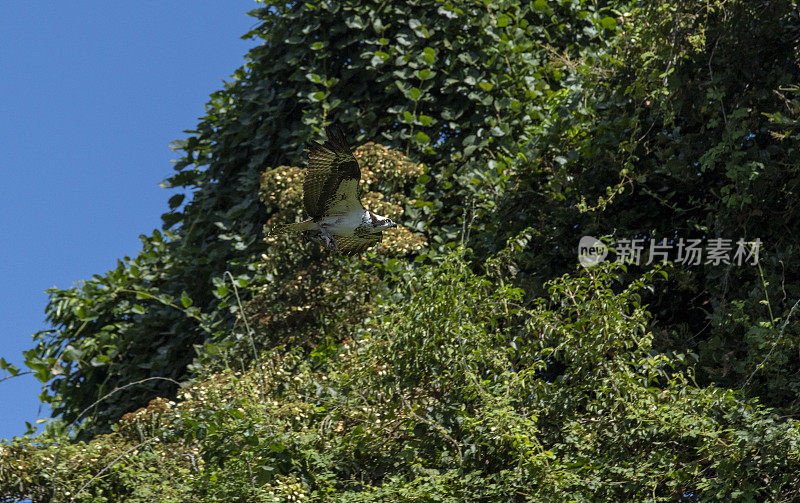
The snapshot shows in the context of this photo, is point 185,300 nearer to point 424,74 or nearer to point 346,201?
point 424,74

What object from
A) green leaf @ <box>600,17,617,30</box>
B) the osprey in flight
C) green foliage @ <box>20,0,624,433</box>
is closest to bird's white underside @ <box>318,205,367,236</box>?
the osprey in flight

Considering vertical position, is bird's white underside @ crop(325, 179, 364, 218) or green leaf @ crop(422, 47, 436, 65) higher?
green leaf @ crop(422, 47, 436, 65)

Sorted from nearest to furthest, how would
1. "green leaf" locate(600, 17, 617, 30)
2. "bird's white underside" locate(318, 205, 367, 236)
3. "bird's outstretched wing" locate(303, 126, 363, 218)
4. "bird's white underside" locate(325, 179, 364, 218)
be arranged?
"bird's outstretched wing" locate(303, 126, 363, 218), "bird's white underside" locate(325, 179, 364, 218), "bird's white underside" locate(318, 205, 367, 236), "green leaf" locate(600, 17, 617, 30)

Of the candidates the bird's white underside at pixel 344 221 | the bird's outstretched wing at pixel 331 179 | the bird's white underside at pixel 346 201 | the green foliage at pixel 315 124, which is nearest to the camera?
the bird's outstretched wing at pixel 331 179

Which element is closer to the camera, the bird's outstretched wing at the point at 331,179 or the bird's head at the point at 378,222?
the bird's outstretched wing at the point at 331,179

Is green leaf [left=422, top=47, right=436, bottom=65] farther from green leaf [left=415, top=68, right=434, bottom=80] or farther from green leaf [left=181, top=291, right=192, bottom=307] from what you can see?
green leaf [left=181, top=291, right=192, bottom=307]

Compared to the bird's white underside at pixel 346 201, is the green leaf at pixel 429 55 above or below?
above

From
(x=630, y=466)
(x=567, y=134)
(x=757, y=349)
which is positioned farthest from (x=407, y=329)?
(x=567, y=134)

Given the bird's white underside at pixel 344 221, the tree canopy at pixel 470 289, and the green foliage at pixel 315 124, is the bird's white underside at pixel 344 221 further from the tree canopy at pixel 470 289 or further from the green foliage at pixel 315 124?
the green foliage at pixel 315 124

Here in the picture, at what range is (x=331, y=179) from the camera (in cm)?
344

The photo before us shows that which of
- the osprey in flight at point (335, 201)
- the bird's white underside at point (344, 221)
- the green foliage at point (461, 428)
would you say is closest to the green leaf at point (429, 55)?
the green foliage at point (461, 428)

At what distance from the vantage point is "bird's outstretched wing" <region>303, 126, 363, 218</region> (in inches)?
132

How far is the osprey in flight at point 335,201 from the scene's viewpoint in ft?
11.1

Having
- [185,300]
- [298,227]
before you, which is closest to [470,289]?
[298,227]
